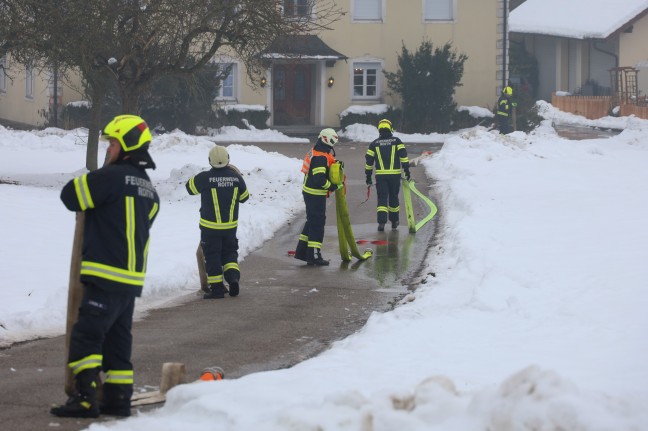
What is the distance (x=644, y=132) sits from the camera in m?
35.8

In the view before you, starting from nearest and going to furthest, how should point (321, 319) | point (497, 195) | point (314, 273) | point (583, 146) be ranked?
1. point (321, 319)
2. point (314, 273)
3. point (497, 195)
4. point (583, 146)

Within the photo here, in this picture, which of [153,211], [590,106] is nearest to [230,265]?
[153,211]

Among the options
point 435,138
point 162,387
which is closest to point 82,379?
point 162,387

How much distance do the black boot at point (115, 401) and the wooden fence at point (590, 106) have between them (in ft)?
148

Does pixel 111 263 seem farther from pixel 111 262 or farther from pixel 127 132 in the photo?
pixel 127 132

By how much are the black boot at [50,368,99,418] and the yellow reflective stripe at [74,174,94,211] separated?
104cm

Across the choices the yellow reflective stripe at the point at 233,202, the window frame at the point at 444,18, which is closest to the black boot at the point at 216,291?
the yellow reflective stripe at the point at 233,202

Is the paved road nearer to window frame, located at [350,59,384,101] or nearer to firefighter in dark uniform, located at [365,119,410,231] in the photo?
firefighter in dark uniform, located at [365,119,410,231]

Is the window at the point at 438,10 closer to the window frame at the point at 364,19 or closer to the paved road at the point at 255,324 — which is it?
the window frame at the point at 364,19

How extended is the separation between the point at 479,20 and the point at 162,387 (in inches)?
1562

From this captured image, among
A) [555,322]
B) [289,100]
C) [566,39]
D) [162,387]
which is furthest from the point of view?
[566,39]

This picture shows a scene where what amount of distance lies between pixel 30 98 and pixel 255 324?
3834 centimetres

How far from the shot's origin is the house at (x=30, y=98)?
143ft

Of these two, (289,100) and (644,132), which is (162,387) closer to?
(644,132)
